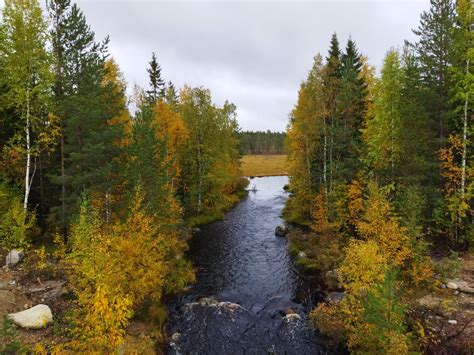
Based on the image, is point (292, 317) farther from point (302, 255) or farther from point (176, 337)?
point (302, 255)

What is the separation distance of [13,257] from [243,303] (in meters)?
15.6

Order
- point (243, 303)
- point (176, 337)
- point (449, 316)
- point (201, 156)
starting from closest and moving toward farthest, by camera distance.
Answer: point (449, 316)
point (176, 337)
point (243, 303)
point (201, 156)

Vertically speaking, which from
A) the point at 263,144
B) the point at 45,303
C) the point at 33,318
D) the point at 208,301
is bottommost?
the point at 208,301

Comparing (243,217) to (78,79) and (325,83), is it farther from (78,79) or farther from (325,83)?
(78,79)

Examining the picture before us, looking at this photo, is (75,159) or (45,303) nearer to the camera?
(45,303)

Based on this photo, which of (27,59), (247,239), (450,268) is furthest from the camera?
(247,239)

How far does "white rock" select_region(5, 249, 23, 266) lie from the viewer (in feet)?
62.2

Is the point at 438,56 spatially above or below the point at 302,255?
above

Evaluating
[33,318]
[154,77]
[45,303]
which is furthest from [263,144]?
[33,318]

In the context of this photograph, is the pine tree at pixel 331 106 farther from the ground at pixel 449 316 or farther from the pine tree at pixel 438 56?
the ground at pixel 449 316

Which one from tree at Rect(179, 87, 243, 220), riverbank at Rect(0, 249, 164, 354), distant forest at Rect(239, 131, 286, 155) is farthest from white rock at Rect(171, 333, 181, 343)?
distant forest at Rect(239, 131, 286, 155)

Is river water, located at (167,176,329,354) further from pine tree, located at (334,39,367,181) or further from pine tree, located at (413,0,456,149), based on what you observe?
pine tree, located at (413,0,456,149)

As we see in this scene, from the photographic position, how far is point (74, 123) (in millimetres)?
19688

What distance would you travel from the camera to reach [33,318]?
1354 centimetres
